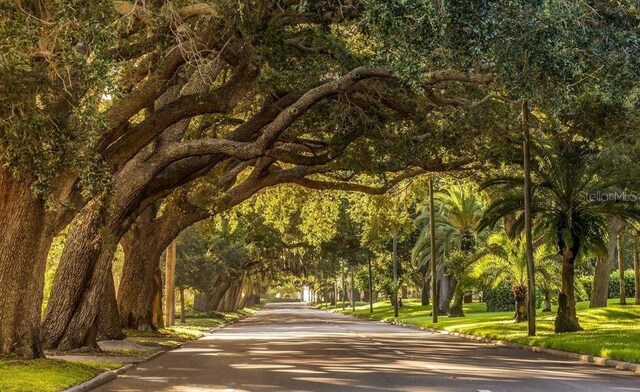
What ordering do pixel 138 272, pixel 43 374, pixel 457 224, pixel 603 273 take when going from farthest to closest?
pixel 457 224 < pixel 603 273 < pixel 138 272 < pixel 43 374

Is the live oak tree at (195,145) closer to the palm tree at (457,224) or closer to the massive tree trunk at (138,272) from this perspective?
the massive tree trunk at (138,272)

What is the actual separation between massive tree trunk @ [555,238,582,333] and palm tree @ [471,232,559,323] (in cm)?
641

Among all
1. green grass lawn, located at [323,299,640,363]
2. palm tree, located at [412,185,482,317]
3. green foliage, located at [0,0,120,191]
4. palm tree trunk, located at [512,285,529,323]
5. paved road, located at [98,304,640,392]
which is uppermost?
palm tree, located at [412,185,482,317]

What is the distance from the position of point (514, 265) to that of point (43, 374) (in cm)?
2705

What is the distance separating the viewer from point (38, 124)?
14.4m

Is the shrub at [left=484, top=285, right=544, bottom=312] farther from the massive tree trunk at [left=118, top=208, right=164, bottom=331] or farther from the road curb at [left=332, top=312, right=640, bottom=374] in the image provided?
the massive tree trunk at [left=118, top=208, right=164, bottom=331]

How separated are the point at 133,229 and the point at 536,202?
1453cm

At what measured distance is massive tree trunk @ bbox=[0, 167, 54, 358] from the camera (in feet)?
59.0

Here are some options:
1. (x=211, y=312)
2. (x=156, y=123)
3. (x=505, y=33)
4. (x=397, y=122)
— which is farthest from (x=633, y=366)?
(x=211, y=312)

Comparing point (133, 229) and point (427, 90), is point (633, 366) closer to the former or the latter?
point (427, 90)

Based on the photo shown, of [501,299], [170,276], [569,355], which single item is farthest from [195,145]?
[501,299]

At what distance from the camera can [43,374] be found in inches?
626

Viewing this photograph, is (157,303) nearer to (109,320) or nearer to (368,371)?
(109,320)

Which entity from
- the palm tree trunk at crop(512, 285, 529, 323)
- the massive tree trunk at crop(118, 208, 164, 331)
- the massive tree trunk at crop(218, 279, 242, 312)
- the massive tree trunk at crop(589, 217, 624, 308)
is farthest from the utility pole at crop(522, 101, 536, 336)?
the massive tree trunk at crop(218, 279, 242, 312)
